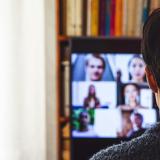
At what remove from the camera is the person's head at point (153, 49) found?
653 mm

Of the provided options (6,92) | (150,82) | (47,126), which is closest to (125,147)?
(150,82)

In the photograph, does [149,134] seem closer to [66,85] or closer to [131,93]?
[131,93]

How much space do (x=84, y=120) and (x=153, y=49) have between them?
45.4 inches

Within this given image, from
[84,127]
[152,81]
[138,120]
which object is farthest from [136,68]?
[152,81]

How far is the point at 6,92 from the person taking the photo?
168cm

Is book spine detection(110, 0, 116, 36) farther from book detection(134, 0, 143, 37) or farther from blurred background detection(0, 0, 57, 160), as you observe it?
blurred background detection(0, 0, 57, 160)

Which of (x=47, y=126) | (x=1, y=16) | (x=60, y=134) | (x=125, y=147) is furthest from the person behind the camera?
(x=47, y=126)

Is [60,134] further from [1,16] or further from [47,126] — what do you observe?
[1,16]

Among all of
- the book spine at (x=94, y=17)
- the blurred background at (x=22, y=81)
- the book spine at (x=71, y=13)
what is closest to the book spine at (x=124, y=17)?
the book spine at (x=94, y=17)

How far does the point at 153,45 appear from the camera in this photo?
67 cm

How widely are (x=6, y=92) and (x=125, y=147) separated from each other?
111 centimetres

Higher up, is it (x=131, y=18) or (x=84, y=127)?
(x=131, y=18)

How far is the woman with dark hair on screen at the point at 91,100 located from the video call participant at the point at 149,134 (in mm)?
1074

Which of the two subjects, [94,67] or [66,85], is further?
[66,85]
